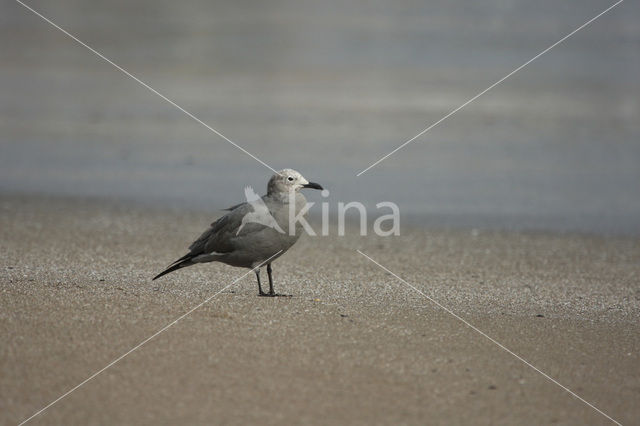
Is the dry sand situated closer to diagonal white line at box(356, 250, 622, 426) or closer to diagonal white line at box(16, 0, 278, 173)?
diagonal white line at box(356, 250, 622, 426)

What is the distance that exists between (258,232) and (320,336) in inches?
42.4

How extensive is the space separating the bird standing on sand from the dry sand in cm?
30

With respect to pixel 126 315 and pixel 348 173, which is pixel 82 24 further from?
pixel 126 315

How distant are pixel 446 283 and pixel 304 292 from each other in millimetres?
1261

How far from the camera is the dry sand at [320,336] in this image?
465 centimetres

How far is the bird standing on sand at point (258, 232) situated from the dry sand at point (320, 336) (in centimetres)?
30

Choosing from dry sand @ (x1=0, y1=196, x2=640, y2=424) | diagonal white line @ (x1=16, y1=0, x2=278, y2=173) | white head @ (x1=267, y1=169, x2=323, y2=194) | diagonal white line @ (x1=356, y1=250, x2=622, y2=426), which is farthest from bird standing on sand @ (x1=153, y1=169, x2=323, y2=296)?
A: diagonal white line @ (x1=16, y1=0, x2=278, y2=173)

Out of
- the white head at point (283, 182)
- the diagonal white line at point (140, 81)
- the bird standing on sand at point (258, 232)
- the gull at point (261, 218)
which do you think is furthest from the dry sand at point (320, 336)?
the diagonal white line at point (140, 81)

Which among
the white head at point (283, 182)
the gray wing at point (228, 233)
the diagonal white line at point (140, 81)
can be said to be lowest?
the gray wing at point (228, 233)

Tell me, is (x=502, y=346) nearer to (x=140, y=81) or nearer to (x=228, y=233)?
(x=228, y=233)

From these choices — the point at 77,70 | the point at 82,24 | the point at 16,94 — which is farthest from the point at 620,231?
the point at 82,24

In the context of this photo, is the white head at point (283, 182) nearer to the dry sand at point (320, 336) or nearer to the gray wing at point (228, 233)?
the gray wing at point (228, 233)

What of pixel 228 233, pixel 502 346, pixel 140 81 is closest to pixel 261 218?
pixel 228 233

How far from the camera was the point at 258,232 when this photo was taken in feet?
21.0
